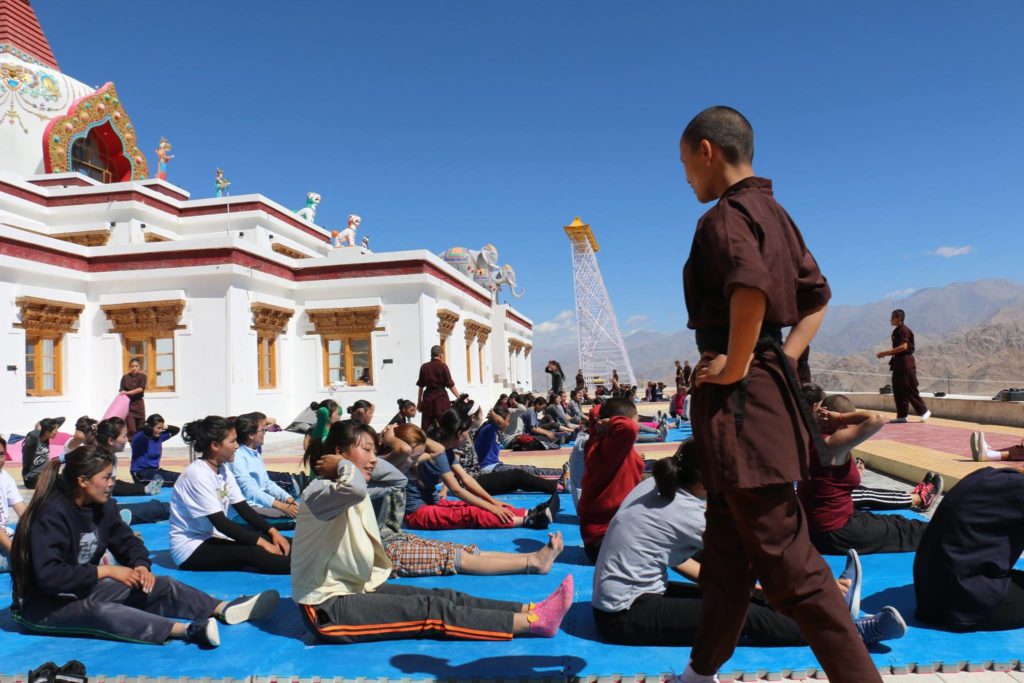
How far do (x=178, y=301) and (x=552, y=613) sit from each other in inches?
505

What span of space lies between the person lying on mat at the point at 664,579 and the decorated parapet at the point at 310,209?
73.8 feet

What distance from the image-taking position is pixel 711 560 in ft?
7.48

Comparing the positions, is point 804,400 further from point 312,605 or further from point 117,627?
point 117,627

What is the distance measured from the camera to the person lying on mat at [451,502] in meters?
5.77

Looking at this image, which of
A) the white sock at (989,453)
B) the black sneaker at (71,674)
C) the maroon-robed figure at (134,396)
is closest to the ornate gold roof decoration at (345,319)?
the maroon-robed figure at (134,396)

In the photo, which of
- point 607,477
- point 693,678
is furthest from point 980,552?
point 607,477

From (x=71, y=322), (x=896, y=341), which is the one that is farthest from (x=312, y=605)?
(x=71, y=322)

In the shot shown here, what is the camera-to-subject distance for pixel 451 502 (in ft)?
20.2

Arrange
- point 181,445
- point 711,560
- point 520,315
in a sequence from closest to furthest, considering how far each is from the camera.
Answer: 1. point 711,560
2. point 181,445
3. point 520,315

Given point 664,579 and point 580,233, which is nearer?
point 664,579

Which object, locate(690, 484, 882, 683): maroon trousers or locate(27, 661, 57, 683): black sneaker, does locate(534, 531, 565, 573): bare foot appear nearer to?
locate(690, 484, 882, 683): maroon trousers

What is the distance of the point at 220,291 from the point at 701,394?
1363cm

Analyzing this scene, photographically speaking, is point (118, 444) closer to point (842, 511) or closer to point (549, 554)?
point (549, 554)

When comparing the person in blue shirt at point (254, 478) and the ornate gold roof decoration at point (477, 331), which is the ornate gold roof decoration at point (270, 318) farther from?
the person in blue shirt at point (254, 478)
